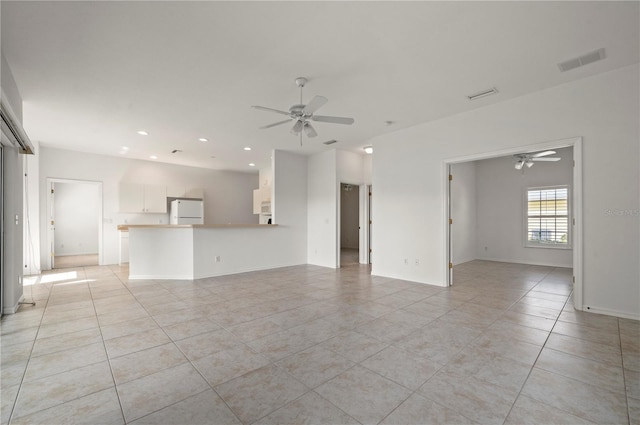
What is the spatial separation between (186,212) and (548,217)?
385 inches

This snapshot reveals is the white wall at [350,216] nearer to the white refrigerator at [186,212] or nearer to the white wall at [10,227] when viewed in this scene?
the white refrigerator at [186,212]

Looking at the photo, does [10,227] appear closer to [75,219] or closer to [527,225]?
[75,219]

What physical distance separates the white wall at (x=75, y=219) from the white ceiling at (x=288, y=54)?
6.48 metres

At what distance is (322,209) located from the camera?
7.34 meters

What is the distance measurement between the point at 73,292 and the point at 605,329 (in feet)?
24.0

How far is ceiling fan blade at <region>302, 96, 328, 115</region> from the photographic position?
3107mm

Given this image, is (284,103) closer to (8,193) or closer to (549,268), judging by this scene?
(8,193)

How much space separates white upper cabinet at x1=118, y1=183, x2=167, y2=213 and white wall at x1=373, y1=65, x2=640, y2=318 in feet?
23.2

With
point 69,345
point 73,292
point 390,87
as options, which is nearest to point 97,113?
point 73,292

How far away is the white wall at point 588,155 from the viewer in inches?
132

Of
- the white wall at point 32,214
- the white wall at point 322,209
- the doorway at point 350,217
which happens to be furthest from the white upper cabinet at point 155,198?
the doorway at point 350,217

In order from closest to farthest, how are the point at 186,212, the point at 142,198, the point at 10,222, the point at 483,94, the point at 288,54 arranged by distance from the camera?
the point at 288,54 < the point at 10,222 < the point at 483,94 < the point at 142,198 < the point at 186,212

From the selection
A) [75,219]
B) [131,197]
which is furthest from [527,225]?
[75,219]

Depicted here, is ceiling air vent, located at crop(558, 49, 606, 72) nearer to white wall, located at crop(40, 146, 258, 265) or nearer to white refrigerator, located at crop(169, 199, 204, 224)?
white refrigerator, located at crop(169, 199, 204, 224)
